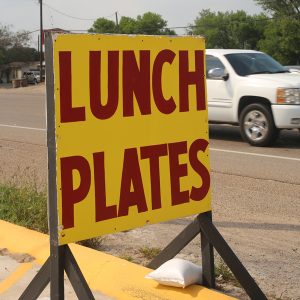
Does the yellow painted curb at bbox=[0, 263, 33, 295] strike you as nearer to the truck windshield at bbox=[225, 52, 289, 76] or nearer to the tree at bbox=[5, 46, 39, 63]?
the truck windshield at bbox=[225, 52, 289, 76]

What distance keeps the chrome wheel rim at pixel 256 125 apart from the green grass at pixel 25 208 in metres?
5.62

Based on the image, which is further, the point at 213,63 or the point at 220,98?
the point at 213,63

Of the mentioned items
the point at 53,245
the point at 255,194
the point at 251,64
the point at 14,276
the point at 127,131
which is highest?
the point at 251,64

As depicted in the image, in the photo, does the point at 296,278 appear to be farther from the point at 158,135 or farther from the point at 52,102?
the point at 52,102

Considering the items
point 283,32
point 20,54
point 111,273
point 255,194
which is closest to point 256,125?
point 255,194

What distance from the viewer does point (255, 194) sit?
7.49m

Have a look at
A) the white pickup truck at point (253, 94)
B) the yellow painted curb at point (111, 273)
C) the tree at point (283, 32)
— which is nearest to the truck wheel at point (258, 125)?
the white pickup truck at point (253, 94)

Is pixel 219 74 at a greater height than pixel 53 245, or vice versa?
pixel 219 74

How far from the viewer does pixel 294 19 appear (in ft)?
236

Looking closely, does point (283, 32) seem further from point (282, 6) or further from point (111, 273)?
point (111, 273)

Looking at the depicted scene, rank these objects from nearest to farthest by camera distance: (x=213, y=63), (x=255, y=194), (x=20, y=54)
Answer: (x=255, y=194)
(x=213, y=63)
(x=20, y=54)

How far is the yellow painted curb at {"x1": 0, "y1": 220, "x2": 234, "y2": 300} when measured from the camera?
4.03 meters

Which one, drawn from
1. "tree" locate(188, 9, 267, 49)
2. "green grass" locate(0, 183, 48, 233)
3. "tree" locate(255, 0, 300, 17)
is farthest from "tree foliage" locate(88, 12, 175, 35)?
"green grass" locate(0, 183, 48, 233)

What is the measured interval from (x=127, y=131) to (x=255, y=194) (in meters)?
4.17
